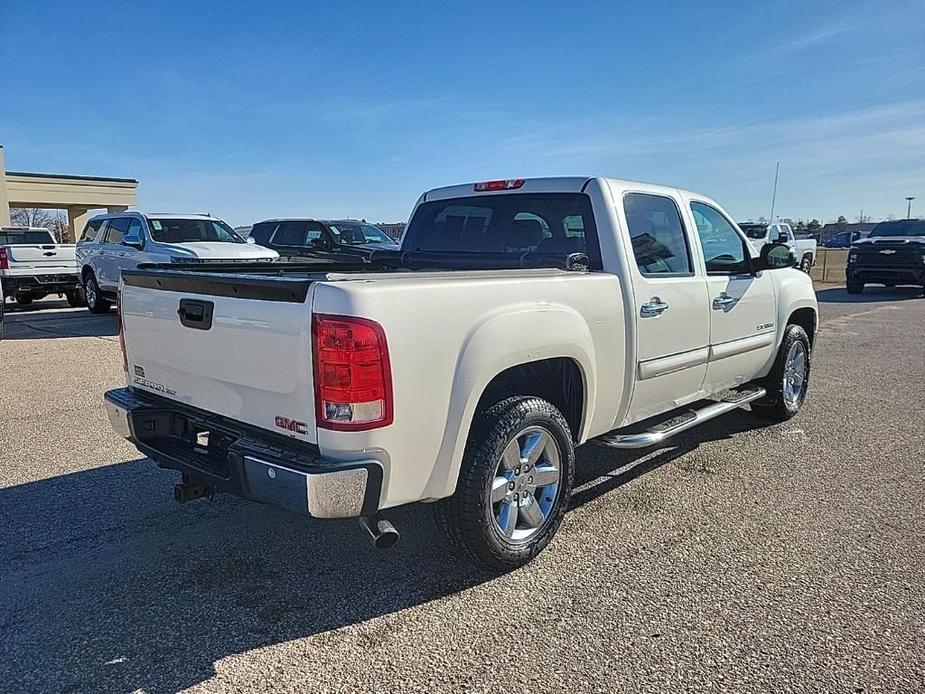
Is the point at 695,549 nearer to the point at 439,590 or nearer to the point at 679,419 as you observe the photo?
the point at 679,419

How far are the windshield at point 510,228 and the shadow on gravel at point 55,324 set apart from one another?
25.0 feet

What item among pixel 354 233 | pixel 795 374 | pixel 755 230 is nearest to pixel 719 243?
pixel 795 374

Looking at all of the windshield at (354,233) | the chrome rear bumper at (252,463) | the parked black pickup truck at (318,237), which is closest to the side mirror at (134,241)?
the parked black pickup truck at (318,237)

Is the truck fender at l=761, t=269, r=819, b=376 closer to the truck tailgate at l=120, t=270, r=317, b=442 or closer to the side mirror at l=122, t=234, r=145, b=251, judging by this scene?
the truck tailgate at l=120, t=270, r=317, b=442

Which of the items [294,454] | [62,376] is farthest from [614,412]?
[62,376]

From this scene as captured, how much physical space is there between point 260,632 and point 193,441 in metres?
1.01

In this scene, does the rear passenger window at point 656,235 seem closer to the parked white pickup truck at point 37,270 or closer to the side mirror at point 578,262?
the side mirror at point 578,262

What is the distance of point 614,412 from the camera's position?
4.12 m

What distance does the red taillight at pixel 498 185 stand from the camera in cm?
462

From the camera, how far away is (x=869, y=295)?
64.6 feet

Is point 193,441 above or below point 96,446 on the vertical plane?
above

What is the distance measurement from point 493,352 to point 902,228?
20123 millimetres

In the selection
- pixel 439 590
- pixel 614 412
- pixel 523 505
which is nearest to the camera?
pixel 439 590

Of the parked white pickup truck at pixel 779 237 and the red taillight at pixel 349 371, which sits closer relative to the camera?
the red taillight at pixel 349 371
